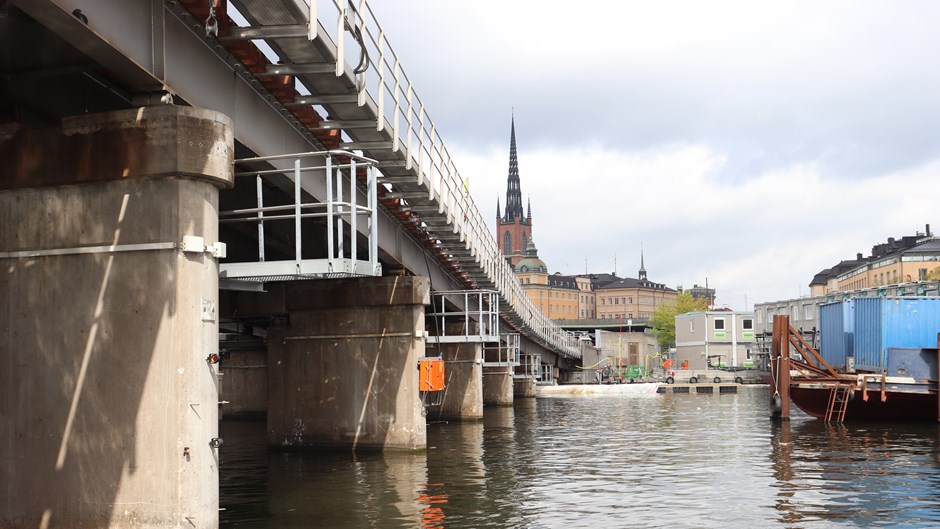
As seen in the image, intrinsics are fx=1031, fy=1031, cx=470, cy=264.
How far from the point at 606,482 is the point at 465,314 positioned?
43.3 feet

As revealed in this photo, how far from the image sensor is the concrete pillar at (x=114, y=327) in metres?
12.4

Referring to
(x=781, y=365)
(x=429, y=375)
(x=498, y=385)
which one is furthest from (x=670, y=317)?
(x=429, y=375)

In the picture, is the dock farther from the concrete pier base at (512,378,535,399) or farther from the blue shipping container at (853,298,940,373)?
the blue shipping container at (853,298,940,373)

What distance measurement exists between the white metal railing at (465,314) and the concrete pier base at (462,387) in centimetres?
112

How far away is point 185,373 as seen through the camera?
488 inches

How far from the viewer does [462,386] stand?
1876 inches

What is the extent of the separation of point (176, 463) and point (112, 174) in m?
Result: 3.67

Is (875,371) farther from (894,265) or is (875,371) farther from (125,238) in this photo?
(894,265)

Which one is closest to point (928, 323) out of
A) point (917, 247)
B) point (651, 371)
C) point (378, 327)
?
point (378, 327)

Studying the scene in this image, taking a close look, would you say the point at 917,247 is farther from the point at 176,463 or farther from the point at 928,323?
the point at 176,463

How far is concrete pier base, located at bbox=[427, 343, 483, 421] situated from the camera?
1863 inches

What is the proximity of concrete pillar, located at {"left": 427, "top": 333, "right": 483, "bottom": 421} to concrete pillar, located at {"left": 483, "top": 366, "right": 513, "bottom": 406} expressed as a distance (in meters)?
17.3

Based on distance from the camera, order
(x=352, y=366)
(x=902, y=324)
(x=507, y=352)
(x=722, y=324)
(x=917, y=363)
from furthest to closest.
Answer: (x=722, y=324), (x=507, y=352), (x=902, y=324), (x=917, y=363), (x=352, y=366)

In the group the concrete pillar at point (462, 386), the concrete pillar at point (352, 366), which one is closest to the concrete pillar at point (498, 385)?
the concrete pillar at point (462, 386)
